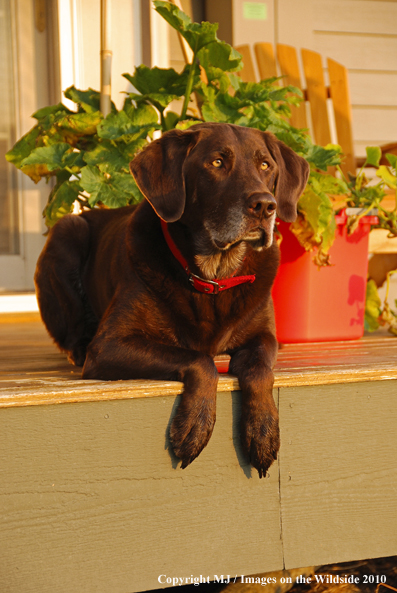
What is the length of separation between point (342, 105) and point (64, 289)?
103 inches

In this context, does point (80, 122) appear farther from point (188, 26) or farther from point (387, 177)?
point (387, 177)

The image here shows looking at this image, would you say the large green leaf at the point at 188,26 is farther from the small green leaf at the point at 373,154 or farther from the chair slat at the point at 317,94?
the chair slat at the point at 317,94

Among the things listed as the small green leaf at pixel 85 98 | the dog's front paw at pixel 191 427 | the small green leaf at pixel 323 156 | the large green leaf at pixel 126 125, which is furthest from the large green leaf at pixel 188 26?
the dog's front paw at pixel 191 427

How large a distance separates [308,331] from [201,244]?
2.83 ft

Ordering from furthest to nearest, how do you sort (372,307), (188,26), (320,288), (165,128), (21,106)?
(21,106) → (372,307) → (165,128) → (320,288) → (188,26)

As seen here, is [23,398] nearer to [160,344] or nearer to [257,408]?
[160,344]

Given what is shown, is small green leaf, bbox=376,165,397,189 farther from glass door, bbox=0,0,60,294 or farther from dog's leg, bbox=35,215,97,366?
glass door, bbox=0,0,60,294

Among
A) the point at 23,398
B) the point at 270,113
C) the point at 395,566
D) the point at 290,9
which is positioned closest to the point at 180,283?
the point at 23,398

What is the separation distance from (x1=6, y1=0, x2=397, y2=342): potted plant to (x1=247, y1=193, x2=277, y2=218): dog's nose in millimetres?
588

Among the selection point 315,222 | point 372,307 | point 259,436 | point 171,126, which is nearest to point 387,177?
point 315,222

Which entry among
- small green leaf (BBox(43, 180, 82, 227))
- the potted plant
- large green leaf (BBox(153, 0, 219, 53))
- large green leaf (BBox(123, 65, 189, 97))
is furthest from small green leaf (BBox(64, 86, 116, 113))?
large green leaf (BBox(153, 0, 219, 53))

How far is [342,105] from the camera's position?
415 cm

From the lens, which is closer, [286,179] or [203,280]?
[203,280]

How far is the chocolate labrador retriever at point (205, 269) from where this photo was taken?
166 cm
